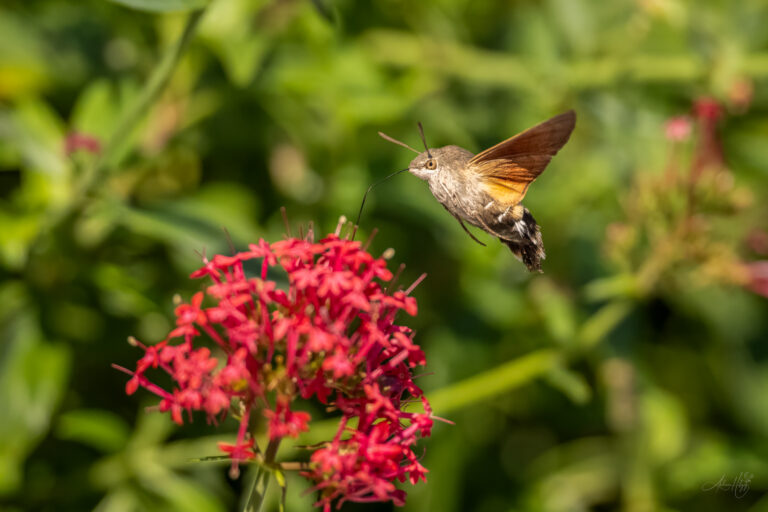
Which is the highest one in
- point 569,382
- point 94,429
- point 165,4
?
point 165,4

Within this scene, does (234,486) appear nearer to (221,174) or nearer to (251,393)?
(221,174)

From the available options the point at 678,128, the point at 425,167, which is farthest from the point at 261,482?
the point at 678,128

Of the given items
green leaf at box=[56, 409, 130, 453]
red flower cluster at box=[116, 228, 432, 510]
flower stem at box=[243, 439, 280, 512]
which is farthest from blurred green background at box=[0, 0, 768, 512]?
flower stem at box=[243, 439, 280, 512]

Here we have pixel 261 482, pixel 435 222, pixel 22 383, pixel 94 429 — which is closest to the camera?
pixel 261 482

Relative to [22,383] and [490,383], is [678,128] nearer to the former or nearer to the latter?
[490,383]

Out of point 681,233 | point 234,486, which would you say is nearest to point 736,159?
point 681,233

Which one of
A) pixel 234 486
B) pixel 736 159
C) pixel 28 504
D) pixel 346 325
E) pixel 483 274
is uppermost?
pixel 346 325

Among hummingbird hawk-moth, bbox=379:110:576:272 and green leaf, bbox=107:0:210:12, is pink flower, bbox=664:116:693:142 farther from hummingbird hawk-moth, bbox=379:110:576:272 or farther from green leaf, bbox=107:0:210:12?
green leaf, bbox=107:0:210:12
